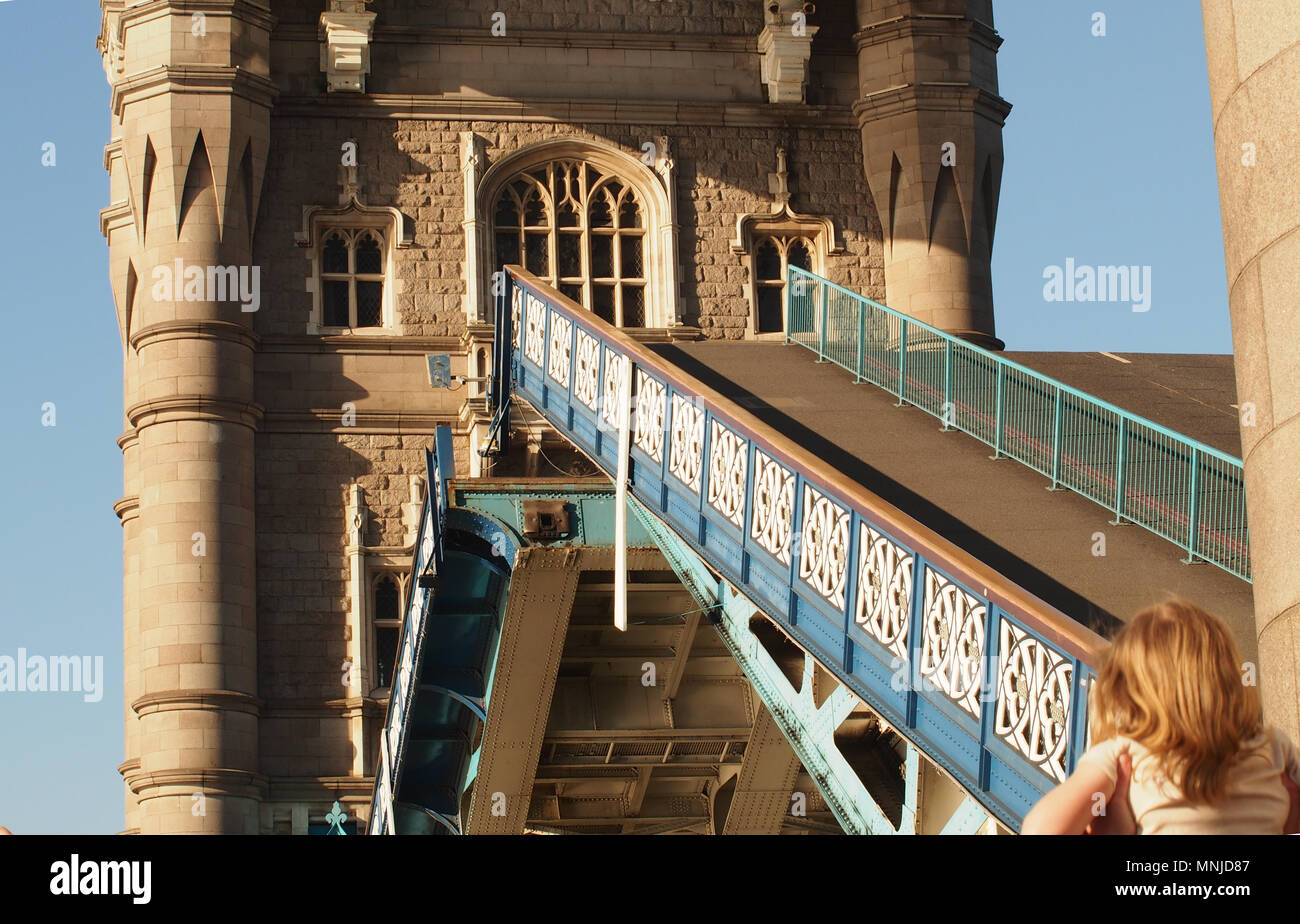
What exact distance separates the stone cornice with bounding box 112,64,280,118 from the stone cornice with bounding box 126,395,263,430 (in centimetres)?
455

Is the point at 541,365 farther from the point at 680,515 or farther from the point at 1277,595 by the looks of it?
the point at 1277,595

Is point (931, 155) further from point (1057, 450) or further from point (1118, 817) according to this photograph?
point (1118, 817)

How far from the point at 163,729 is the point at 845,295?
15.1m

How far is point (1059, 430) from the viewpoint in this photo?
1351 centimetres

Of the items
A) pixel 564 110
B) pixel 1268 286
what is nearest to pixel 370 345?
pixel 564 110

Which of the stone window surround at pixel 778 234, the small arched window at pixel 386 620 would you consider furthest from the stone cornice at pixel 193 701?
the stone window surround at pixel 778 234

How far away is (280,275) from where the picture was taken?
106ft

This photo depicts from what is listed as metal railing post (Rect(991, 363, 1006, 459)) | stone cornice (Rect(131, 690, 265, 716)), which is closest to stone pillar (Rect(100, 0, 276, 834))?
stone cornice (Rect(131, 690, 265, 716))

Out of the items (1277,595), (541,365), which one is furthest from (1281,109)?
(541,365)

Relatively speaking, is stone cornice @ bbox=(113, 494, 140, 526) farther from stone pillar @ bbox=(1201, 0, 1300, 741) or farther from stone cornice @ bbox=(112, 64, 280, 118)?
stone pillar @ bbox=(1201, 0, 1300, 741)

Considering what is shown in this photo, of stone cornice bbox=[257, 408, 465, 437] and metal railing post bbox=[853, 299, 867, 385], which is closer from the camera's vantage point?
metal railing post bbox=[853, 299, 867, 385]

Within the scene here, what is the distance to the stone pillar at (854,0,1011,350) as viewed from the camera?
1318 inches

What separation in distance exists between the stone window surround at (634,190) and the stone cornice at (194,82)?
335 cm

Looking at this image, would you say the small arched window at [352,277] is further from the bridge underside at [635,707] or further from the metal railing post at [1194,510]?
the metal railing post at [1194,510]
